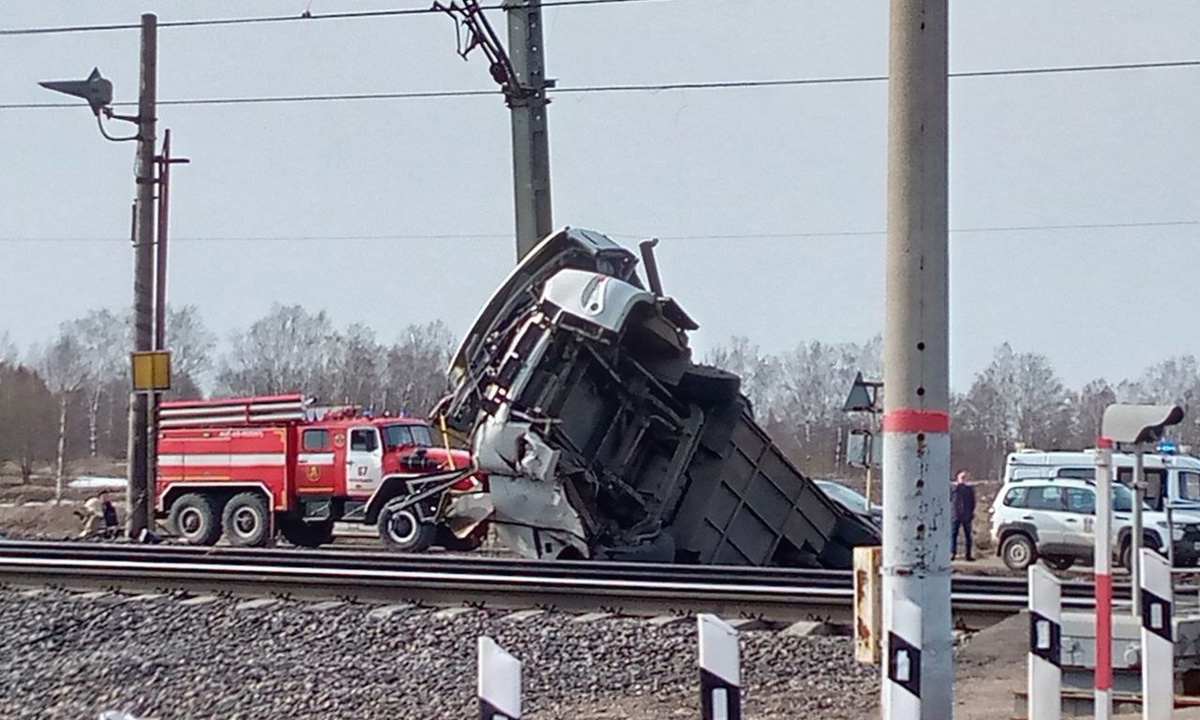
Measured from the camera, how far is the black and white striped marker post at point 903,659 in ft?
19.4

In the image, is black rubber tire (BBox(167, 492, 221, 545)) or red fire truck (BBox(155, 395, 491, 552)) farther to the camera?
black rubber tire (BBox(167, 492, 221, 545))

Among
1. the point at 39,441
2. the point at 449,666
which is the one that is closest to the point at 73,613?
the point at 449,666

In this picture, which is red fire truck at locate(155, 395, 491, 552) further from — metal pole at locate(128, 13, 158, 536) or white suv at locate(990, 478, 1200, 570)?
white suv at locate(990, 478, 1200, 570)

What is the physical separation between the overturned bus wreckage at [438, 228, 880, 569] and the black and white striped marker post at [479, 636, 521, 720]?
34.6 ft

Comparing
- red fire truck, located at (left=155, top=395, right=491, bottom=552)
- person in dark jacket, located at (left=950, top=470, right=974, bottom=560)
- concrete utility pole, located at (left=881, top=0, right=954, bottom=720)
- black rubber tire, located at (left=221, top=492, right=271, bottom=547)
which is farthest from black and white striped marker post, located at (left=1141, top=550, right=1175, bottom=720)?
black rubber tire, located at (left=221, top=492, right=271, bottom=547)

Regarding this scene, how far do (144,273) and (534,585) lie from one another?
1436cm

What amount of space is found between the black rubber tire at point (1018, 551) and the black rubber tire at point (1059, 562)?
9.4 inches

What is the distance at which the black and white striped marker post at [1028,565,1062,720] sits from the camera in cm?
664

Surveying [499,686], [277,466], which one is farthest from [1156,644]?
[277,466]

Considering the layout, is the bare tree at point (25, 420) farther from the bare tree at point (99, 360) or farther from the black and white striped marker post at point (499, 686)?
the black and white striped marker post at point (499, 686)

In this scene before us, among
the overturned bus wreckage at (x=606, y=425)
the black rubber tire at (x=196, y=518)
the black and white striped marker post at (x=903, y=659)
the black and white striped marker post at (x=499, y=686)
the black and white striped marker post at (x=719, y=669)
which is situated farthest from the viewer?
the black rubber tire at (x=196, y=518)

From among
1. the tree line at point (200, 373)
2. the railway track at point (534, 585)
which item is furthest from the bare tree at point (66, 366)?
the railway track at point (534, 585)

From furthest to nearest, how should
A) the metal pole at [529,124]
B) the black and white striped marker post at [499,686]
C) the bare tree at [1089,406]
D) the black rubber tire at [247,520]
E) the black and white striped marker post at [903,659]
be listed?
the bare tree at [1089,406]
the black rubber tire at [247,520]
the metal pole at [529,124]
the black and white striped marker post at [903,659]
the black and white striped marker post at [499,686]

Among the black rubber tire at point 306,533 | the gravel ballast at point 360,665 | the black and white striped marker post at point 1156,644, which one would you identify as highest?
the black and white striped marker post at point 1156,644
